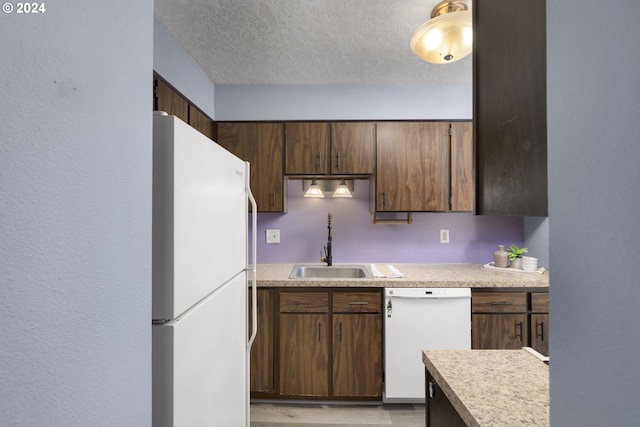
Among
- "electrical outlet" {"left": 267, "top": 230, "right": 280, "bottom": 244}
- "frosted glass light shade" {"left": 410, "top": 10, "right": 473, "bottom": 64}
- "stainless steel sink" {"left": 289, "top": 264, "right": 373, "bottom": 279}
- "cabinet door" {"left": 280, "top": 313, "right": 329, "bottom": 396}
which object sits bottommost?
"cabinet door" {"left": 280, "top": 313, "right": 329, "bottom": 396}

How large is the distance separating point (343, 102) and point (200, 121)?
3.85ft

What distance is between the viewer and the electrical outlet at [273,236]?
9.23ft

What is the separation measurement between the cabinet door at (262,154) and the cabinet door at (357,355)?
1.06 m

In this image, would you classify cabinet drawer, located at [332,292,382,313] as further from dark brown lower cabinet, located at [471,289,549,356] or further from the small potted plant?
the small potted plant

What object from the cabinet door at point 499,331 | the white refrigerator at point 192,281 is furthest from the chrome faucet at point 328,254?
the white refrigerator at point 192,281

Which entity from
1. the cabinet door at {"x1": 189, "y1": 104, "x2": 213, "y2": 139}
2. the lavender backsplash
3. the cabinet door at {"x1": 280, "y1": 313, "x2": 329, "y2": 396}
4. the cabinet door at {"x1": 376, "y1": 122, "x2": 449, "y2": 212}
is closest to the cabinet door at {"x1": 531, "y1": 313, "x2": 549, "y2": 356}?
the lavender backsplash

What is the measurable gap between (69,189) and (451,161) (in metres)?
2.55

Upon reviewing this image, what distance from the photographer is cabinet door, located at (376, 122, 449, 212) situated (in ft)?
8.30

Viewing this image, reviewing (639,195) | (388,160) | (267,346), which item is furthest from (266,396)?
(639,195)

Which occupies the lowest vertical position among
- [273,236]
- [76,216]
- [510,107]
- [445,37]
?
[273,236]

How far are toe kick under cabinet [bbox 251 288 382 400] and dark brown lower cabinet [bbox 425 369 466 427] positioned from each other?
3.65ft

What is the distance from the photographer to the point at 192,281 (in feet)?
2.71

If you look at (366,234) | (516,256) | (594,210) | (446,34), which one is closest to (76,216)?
(594,210)

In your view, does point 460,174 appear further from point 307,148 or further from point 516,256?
point 307,148
